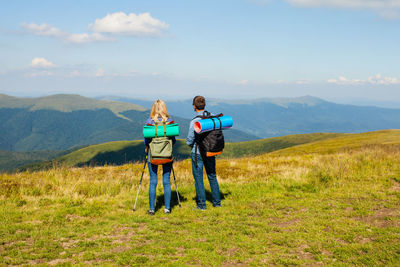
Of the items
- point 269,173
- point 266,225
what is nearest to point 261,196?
point 266,225

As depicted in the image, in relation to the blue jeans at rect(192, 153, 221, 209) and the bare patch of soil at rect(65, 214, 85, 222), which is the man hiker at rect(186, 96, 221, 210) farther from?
the bare patch of soil at rect(65, 214, 85, 222)

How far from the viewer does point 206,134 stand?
8805mm

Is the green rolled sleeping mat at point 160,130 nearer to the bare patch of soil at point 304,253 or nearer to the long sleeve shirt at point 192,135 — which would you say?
the long sleeve shirt at point 192,135

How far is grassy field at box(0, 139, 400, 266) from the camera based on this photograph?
5773 mm

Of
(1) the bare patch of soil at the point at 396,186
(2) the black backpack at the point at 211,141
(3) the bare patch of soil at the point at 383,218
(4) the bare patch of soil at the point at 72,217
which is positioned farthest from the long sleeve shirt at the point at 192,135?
(1) the bare patch of soil at the point at 396,186

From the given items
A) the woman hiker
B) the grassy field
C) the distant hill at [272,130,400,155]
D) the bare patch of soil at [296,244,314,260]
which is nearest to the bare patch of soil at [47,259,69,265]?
the grassy field

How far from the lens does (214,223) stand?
8.01m

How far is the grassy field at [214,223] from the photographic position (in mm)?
5773

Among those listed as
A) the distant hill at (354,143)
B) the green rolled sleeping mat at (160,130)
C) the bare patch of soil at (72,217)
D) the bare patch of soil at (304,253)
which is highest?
the green rolled sleeping mat at (160,130)

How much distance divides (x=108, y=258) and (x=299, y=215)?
17.9ft

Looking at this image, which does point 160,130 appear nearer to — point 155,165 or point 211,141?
point 155,165

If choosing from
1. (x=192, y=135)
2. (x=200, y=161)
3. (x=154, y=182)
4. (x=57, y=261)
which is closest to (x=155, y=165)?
(x=154, y=182)

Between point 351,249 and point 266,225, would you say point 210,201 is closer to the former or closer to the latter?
point 266,225

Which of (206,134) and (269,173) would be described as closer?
(206,134)
